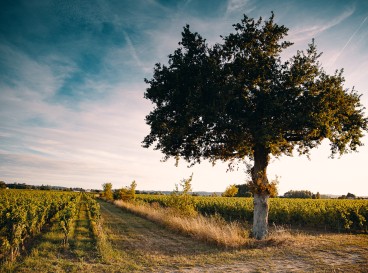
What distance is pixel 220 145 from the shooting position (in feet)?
45.8

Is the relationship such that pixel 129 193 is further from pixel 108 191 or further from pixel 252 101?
pixel 252 101

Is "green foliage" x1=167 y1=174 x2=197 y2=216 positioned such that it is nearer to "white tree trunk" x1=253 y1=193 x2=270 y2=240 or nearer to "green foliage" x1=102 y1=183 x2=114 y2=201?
"white tree trunk" x1=253 y1=193 x2=270 y2=240

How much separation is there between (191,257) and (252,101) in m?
7.76

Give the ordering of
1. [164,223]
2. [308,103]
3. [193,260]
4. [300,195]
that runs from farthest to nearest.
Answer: [300,195]
[164,223]
[308,103]
[193,260]

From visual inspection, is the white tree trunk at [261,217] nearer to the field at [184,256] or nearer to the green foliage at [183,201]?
the field at [184,256]

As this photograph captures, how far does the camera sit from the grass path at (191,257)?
818cm

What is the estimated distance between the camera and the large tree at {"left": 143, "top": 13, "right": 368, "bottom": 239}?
11695 millimetres

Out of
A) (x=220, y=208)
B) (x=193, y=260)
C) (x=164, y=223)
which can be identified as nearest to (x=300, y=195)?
(x=220, y=208)

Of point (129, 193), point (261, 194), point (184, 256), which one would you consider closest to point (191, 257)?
point (184, 256)

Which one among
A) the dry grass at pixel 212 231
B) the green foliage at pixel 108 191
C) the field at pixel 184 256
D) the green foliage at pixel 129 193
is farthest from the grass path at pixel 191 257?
the green foliage at pixel 108 191

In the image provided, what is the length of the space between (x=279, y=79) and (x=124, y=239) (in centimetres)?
1153

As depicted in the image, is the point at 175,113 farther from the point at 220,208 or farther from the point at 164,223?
the point at 220,208

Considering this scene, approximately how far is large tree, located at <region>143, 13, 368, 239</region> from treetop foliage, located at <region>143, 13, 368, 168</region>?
4 centimetres

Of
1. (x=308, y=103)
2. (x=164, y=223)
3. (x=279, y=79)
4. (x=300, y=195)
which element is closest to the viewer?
(x=308, y=103)
